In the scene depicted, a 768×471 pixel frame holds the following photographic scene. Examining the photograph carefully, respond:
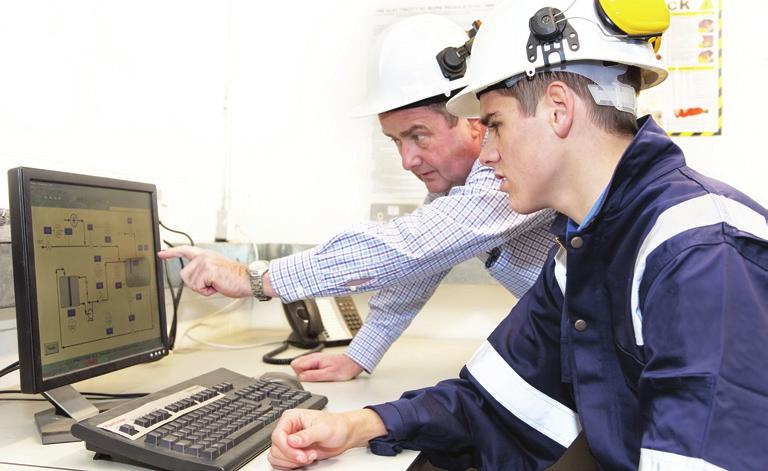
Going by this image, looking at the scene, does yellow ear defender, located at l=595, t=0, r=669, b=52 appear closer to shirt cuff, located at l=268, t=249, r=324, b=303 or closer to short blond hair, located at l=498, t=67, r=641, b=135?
short blond hair, located at l=498, t=67, r=641, b=135

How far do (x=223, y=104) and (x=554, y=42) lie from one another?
1.58 m

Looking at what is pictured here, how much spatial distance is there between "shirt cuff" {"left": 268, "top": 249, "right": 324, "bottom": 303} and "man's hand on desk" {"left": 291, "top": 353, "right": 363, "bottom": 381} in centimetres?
22

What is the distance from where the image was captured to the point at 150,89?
1814 mm

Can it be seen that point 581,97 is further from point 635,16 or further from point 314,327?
point 314,327

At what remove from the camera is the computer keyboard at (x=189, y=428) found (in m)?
0.80

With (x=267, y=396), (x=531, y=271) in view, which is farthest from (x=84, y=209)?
(x=531, y=271)

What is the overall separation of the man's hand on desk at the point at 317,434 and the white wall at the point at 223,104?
31.8 inches

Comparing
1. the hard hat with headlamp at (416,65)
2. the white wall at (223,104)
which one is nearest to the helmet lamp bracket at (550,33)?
the hard hat with headlamp at (416,65)

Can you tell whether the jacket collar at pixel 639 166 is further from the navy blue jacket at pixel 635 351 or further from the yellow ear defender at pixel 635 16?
the yellow ear defender at pixel 635 16

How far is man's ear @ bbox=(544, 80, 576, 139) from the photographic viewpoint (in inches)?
38.1

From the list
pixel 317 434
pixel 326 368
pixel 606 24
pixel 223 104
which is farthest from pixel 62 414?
pixel 223 104

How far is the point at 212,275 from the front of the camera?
125 centimetres

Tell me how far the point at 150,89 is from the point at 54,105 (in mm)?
415

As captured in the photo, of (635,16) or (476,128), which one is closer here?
(635,16)
